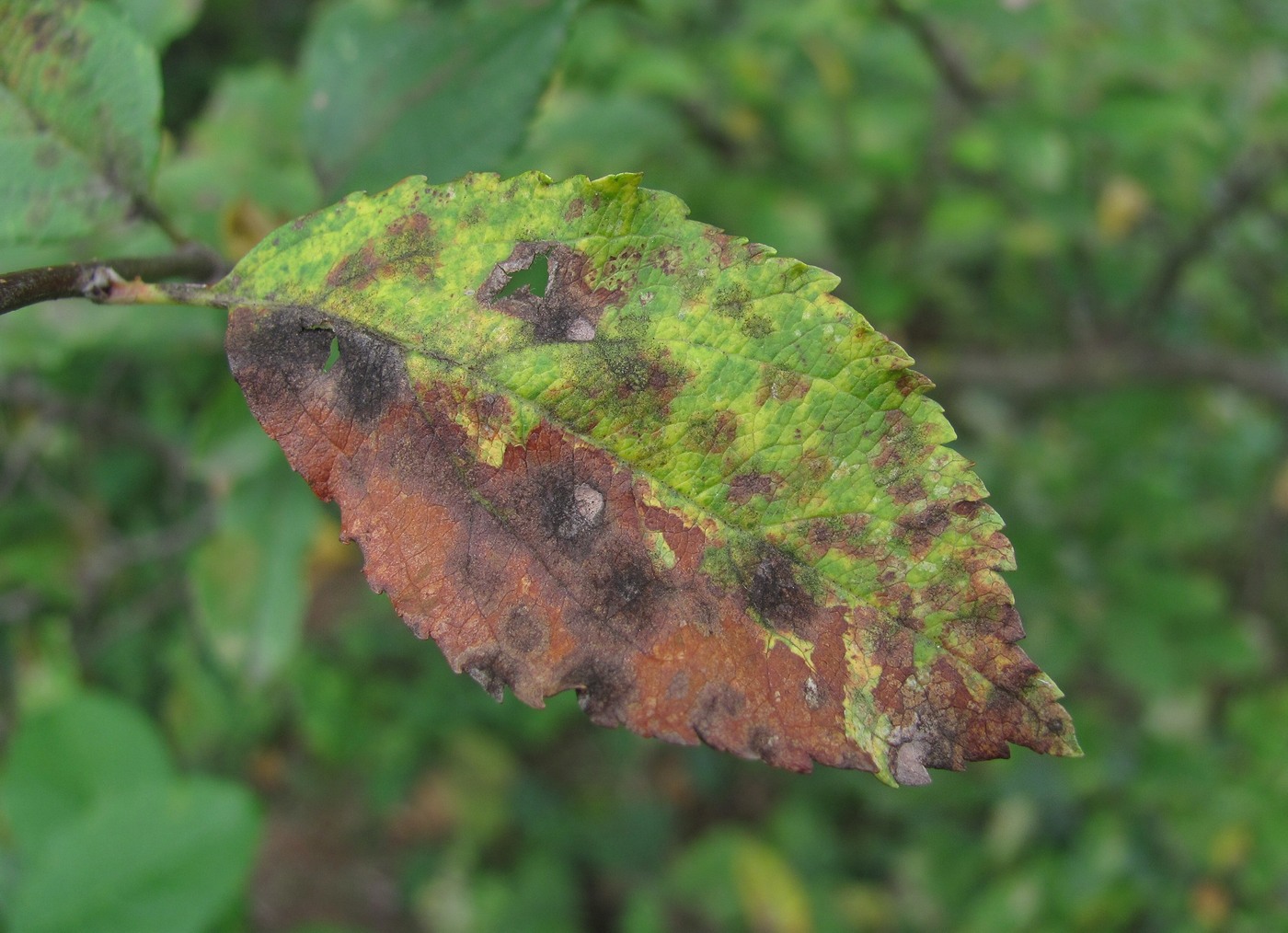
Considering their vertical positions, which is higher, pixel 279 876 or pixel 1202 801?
pixel 1202 801

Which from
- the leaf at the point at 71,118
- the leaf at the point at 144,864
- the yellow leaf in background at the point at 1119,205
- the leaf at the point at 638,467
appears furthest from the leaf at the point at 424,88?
the yellow leaf in background at the point at 1119,205

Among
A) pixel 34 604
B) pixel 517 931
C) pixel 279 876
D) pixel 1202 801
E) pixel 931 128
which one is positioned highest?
pixel 931 128

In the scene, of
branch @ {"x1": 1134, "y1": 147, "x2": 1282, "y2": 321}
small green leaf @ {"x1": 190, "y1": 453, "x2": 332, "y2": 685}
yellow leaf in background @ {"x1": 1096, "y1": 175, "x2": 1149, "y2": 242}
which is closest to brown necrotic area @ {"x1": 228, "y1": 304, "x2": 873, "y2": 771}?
small green leaf @ {"x1": 190, "y1": 453, "x2": 332, "y2": 685}

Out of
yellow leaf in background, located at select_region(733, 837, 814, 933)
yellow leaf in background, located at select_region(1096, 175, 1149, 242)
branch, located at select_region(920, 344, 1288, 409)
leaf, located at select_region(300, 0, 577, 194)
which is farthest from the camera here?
yellow leaf in background, located at select_region(733, 837, 814, 933)

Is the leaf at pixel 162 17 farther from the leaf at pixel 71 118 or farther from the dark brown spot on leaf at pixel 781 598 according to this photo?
the dark brown spot on leaf at pixel 781 598

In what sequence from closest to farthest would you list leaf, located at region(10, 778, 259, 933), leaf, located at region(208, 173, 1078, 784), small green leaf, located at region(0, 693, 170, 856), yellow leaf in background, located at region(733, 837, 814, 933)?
leaf, located at region(208, 173, 1078, 784)
leaf, located at region(10, 778, 259, 933)
small green leaf, located at region(0, 693, 170, 856)
yellow leaf in background, located at region(733, 837, 814, 933)

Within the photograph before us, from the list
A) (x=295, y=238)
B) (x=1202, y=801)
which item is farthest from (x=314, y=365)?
(x=1202, y=801)

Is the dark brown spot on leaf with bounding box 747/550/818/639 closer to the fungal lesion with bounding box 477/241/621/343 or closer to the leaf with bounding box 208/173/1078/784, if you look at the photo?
the leaf with bounding box 208/173/1078/784

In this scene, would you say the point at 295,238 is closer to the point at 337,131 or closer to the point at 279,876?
the point at 337,131
